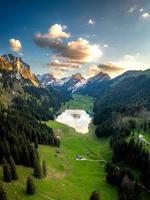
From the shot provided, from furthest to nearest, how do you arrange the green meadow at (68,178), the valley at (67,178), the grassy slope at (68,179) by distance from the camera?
1. the grassy slope at (68,179)
2. the valley at (67,178)
3. the green meadow at (68,178)

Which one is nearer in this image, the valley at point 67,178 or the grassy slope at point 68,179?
the valley at point 67,178

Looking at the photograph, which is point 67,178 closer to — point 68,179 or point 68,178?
point 68,178

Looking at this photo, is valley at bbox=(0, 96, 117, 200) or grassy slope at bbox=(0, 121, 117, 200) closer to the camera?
valley at bbox=(0, 96, 117, 200)

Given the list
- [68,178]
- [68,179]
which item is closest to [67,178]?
[68,178]

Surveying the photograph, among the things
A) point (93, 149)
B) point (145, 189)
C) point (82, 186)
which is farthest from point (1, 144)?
point (93, 149)

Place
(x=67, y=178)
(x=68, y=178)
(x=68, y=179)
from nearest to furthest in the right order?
(x=68, y=179), (x=67, y=178), (x=68, y=178)

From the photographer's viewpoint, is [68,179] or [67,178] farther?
[67,178]

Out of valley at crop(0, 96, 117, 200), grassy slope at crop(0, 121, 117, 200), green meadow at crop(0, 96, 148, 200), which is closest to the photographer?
green meadow at crop(0, 96, 148, 200)

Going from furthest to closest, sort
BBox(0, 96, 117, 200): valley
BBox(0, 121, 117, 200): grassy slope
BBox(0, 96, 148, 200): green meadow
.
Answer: BBox(0, 121, 117, 200): grassy slope < BBox(0, 96, 117, 200): valley < BBox(0, 96, 148, 200): green meadow

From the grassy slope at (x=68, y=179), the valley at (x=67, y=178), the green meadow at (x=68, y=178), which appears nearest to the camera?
the green meadow at (x=68, y=178)

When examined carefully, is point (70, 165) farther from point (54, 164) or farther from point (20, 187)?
point (20, 187)

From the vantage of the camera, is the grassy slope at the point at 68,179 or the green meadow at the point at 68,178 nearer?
the green meadow at the point at 68,178
